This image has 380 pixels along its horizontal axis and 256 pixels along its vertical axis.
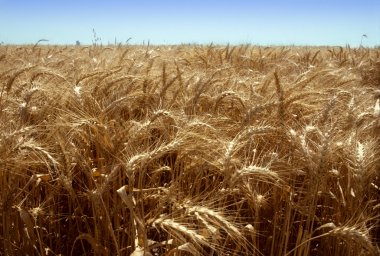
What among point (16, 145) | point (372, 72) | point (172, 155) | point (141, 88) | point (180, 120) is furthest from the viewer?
point (372, 72)

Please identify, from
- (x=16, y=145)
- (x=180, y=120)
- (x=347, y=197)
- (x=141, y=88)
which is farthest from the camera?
(x=141, y=88)

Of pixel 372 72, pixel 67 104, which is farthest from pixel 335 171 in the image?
pixel 372 72

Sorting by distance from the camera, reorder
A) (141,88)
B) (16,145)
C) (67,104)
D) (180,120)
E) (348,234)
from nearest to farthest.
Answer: (348,234) → (16,145) → (180,120) → (67,104) → (141,88)

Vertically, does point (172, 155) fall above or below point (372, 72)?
below

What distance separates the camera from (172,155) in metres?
2.04

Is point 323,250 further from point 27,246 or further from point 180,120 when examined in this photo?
point 27,246

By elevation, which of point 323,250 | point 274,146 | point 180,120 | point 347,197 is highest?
point 180,120

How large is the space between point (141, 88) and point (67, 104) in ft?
1.83

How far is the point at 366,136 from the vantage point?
74.5 inches

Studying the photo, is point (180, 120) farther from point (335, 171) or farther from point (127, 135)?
point (335, 171)

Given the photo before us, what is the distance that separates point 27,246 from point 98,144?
550 mm

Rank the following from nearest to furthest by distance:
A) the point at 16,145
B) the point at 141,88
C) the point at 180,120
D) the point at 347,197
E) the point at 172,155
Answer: the point at 16,145 → the point at 347,197 → the point at 180,120 → the point at 172,155 → the point at 141,88

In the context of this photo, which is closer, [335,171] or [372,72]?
[335,171]

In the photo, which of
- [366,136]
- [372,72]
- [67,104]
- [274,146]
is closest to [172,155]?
[274,146]
